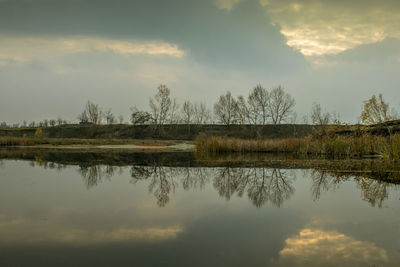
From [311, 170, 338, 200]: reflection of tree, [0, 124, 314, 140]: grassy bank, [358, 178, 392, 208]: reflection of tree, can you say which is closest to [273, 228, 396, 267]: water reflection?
[358, 178, 392, 208]: reflection of tree

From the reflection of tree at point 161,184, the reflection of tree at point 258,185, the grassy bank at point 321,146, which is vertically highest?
the grassy bank at point 321,146

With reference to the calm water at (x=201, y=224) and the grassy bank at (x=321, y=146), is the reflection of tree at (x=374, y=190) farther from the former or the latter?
the grassy bank at (x=321, y=146)

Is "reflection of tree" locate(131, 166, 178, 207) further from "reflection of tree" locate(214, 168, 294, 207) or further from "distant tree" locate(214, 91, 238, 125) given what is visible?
"distant tree" locate(214, 91, 238, 125)

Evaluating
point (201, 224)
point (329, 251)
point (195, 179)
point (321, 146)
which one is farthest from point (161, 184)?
point (321, 146)

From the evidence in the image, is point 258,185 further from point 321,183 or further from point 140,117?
point 140,117

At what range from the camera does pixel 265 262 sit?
2854 mm

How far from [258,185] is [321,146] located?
1126 cm

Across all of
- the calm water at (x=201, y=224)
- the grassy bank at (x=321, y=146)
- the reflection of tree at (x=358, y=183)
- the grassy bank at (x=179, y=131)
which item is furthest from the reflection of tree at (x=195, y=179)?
the grassy bank at (x=179, y=131)

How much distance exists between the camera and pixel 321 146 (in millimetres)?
16875

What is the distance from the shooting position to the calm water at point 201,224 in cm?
298

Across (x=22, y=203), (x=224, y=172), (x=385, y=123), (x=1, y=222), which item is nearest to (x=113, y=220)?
(x=1, y=222)

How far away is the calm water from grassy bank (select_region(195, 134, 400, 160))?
6.85 metres

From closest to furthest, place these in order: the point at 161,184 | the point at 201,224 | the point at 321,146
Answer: the point at 201,224 → the point at 161,184 → the point at 321,146

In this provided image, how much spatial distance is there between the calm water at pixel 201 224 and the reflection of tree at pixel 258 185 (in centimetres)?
3
